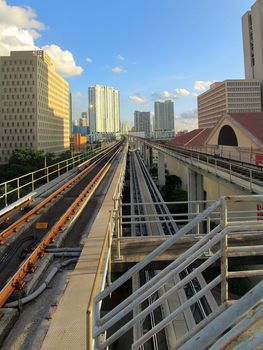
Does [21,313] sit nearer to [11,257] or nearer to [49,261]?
[49,261]

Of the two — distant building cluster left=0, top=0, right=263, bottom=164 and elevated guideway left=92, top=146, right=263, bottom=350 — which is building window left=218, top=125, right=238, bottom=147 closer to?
elevated guideway left=92, top=146, right=263, bottom=350

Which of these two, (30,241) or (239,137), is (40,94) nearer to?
(239,137)

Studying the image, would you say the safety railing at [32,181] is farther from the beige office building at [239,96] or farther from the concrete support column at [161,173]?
the beige office building at [239,96]

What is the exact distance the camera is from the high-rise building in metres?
117

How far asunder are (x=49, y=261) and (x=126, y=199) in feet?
95.4

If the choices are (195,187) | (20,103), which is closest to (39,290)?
(195,187)

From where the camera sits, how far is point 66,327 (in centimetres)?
421

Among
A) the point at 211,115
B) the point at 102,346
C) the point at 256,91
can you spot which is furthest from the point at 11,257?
the point at 211,115

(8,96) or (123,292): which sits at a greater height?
(8,96)

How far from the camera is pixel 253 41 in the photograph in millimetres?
123375

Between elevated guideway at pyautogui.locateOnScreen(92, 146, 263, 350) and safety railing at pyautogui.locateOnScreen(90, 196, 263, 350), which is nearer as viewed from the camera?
elevated guideway at pyautogui.locateOnScreen(92, 146, 263, 350)

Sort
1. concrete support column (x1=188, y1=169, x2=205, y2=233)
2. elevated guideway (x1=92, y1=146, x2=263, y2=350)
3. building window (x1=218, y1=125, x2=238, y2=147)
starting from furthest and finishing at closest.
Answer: building window (x1=218, y1=125, x2=238, y2=147)
concrete support column (x1=188, y1=169, x2=205, y2=233)
elevated guideway (x1=92, y1=146, x2=263, y2=350)

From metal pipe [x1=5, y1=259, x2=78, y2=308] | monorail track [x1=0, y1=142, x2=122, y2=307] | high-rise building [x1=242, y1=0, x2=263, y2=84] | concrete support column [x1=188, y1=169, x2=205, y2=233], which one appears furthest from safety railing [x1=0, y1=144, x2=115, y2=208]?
high-rise building [x1=242, y1=0, x2=263, y2=84]

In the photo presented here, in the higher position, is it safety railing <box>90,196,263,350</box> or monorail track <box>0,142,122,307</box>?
safety railing <box>90,196,263,350</box>
